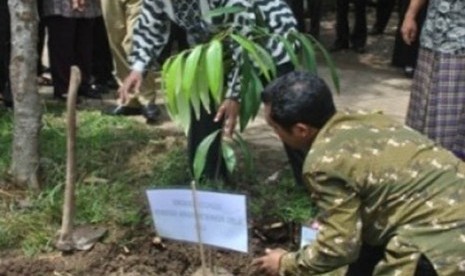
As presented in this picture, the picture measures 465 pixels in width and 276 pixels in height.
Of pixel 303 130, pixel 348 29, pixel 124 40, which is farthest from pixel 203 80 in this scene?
pixel 348 29

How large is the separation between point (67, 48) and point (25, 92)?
191 centimetres

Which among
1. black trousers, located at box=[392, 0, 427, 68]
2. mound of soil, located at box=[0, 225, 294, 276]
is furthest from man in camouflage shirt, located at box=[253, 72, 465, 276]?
black trousers, located at box=[392, 0, 427, 68]

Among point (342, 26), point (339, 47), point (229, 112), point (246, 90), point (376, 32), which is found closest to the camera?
point (246, 90)

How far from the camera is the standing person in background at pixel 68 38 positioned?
5.78m

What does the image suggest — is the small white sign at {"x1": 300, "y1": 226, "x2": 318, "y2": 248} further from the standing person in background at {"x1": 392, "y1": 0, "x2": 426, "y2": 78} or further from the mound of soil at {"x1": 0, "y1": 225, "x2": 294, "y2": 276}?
the standing person in background at {"x1": 392, "y1": 0, "x2": 426, "y2": 78}

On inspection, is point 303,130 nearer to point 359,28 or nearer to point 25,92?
point 25,92

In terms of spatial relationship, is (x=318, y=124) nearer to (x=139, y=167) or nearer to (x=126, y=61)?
(x=139, y=167)

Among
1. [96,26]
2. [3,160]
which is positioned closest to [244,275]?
[3,160]

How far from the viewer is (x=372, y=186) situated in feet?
8.61

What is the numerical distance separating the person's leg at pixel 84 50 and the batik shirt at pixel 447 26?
8.83 feet

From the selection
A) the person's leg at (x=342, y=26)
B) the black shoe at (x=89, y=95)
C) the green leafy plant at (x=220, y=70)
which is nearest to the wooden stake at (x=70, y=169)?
the green leafy plant at (x=220, y=70)

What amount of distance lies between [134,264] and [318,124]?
1.20 metres

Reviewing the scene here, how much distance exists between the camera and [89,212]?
3982 mm

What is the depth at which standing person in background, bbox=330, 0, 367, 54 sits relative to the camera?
8281mm
